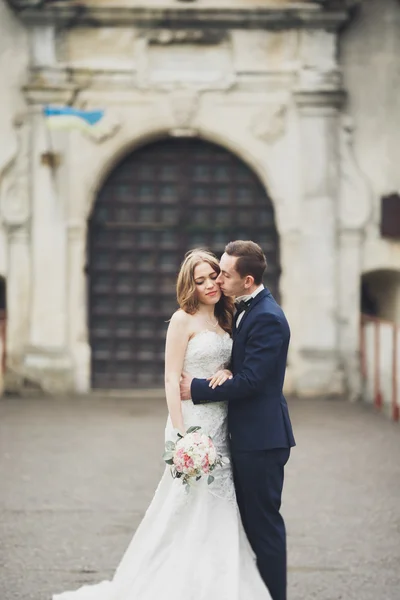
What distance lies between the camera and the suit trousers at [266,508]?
470cm

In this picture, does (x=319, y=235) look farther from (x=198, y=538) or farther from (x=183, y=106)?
(x=198, y=538)

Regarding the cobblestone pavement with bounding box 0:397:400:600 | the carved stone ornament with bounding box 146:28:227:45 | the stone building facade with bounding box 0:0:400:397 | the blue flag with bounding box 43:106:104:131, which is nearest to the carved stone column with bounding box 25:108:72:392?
the stone building facade with bounding box 0:0:400:397

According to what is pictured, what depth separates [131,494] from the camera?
24.6ft

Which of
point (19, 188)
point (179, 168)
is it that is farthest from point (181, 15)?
point (19, 188)

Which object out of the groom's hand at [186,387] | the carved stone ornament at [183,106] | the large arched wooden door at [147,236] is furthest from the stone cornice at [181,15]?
the groom's hand at [186,387]

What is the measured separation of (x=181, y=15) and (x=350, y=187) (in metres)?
2.83

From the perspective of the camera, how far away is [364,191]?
12.7 metres

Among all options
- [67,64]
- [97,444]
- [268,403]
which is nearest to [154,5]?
[67,64]

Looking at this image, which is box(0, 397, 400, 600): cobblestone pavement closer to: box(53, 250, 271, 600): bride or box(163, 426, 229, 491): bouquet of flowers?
box(53, 250, 271, 600): bride

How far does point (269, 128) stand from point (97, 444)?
189 inches

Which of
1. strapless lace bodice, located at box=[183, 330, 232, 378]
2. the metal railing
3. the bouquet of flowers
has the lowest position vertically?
the metal railing

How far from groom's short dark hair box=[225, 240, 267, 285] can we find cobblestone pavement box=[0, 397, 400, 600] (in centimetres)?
166

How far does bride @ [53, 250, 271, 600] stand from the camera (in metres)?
4.71

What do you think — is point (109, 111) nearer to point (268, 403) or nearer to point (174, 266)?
point (174, 266)
